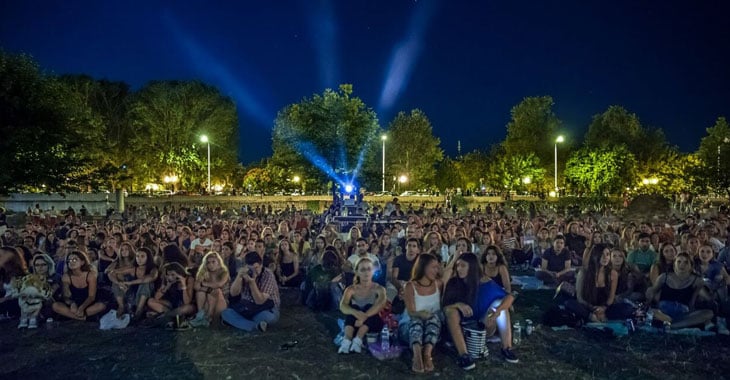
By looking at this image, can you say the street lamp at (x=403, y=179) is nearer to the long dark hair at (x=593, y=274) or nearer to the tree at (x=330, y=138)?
the tree at (x=330, y=138)

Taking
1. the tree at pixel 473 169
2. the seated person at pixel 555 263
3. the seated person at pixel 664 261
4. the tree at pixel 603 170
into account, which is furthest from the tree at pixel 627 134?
the seated person at pixel 664 261

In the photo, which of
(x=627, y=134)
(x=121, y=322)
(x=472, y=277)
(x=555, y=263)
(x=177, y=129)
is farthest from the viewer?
(x=627, y=134)

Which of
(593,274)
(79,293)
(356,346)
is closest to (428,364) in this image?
(356,346)

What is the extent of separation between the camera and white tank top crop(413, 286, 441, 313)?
6.36m

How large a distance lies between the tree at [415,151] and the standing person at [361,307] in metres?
62.8

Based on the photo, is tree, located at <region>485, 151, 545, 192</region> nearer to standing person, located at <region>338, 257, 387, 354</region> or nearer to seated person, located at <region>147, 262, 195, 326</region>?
seated person, located at <region>147, 262, 195, 326</region>

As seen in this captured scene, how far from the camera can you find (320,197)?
41.4 m

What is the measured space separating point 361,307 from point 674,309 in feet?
14.7

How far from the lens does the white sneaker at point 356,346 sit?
673 cm

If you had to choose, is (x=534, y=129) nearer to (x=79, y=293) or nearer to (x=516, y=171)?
(x=516, y=171)

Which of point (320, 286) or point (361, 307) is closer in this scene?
point (361, 307)

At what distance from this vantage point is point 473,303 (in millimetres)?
6547

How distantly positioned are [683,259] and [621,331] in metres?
1.35

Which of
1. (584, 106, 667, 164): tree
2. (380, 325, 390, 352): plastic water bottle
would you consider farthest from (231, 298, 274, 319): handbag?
(584, 106, 667, 164): tree
